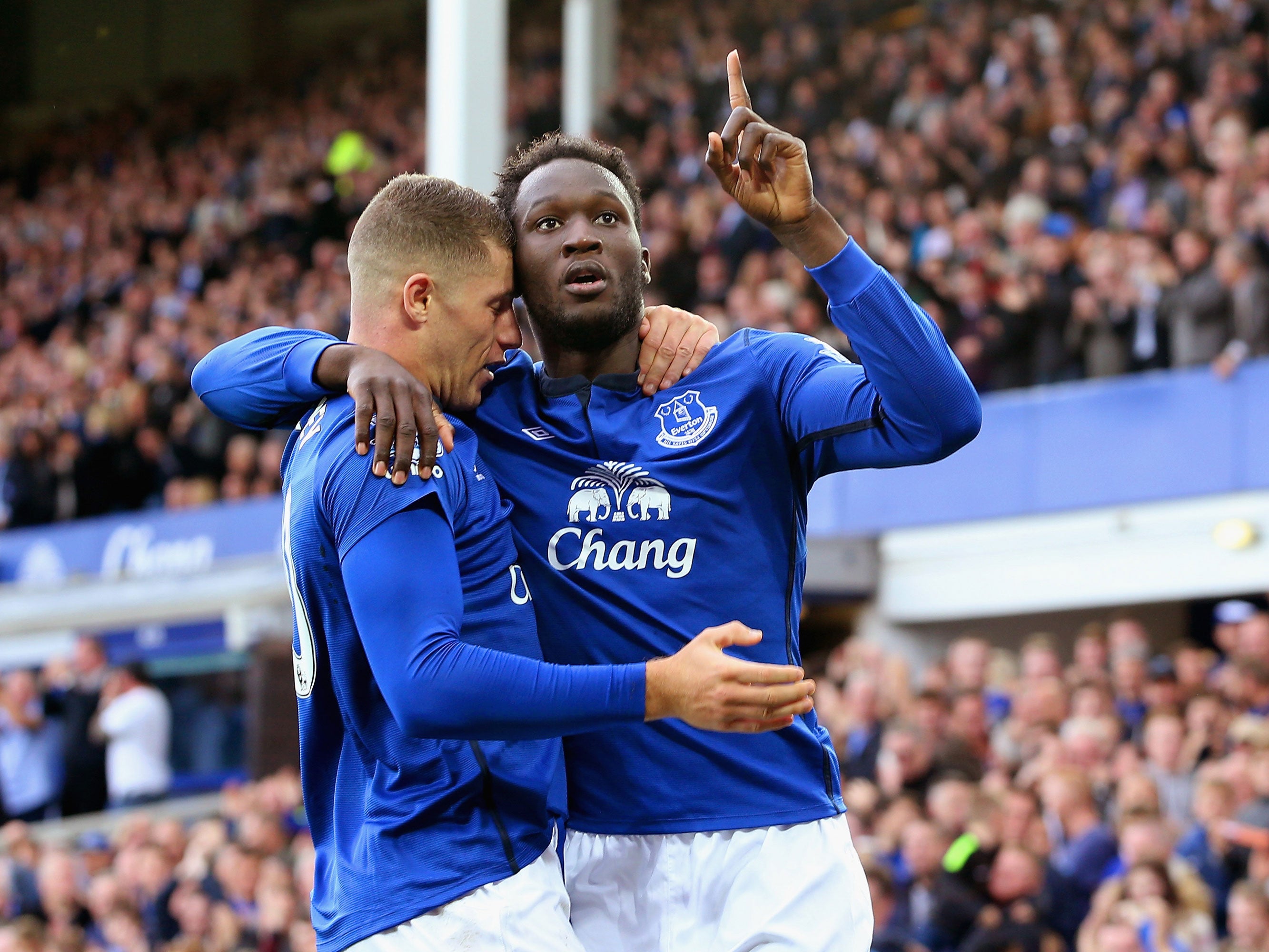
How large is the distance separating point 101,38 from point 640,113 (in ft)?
46.9

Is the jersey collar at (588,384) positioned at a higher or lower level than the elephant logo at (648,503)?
higher

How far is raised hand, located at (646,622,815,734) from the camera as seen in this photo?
246 cm

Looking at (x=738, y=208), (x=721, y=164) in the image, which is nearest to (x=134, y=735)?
(x=738, y=208)

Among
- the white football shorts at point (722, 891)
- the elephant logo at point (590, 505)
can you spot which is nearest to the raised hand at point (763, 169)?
the elephant logo at point (590, 505)

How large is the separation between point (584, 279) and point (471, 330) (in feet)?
0.99

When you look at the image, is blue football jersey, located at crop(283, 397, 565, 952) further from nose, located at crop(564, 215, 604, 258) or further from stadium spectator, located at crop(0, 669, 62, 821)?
stadium spectator, located at crop(0, 669, 62, 821)

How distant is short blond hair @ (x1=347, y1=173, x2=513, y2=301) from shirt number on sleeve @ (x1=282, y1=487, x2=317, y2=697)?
0.42 meters

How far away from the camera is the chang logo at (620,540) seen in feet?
10.3

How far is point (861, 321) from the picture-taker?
2912mm

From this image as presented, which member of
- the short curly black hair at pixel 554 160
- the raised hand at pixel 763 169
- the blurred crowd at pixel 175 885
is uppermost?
the short curly black hair at pixel 554 160

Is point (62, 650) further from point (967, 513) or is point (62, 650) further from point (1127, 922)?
point (1127, 922)

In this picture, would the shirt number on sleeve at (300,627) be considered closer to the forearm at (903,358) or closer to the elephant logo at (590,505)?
the elephant logo at (590,505)

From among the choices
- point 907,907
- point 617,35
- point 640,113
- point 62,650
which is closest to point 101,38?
point 617,35

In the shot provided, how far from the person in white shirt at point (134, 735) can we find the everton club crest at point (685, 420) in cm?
943
